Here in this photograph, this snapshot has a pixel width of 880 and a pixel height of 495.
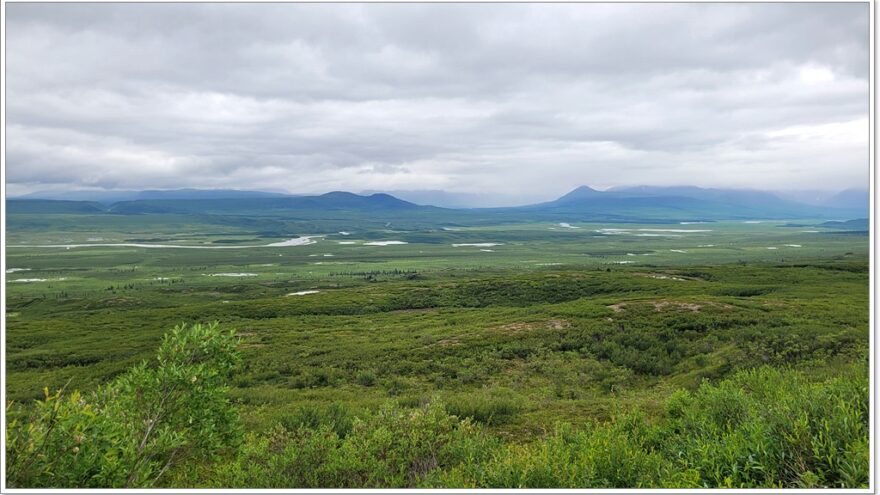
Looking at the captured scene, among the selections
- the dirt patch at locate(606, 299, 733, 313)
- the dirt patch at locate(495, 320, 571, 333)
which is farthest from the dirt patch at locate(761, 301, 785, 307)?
the dirt patch at locate(495, 320, 571, 333)

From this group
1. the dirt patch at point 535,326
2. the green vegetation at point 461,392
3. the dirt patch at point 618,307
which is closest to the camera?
the green vegetation at point 461,392

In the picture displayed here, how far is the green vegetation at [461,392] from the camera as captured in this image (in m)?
7.95

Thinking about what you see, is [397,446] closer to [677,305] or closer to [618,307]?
[618,307]

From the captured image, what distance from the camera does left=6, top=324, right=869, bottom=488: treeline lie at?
725cm

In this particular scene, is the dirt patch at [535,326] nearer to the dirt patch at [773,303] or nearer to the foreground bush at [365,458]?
the dirt patch at [773,303]

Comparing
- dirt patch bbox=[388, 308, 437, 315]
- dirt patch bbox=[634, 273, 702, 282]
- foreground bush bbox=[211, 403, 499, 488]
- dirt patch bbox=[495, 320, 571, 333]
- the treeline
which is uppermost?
the treeline

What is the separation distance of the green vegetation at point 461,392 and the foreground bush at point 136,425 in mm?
40

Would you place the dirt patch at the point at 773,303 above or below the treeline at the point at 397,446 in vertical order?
below

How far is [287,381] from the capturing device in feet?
93.0

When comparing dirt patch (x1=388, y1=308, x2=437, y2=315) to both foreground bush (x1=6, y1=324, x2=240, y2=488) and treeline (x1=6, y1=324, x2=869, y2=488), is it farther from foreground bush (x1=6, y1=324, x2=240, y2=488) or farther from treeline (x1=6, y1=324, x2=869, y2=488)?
foreground bush (x1=6, y1=324, x2=240, y2=488)

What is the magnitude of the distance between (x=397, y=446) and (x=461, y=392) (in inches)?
462

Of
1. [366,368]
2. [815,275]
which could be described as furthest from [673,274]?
[366,368]

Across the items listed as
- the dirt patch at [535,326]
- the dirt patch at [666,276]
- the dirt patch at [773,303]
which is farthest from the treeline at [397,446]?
the dirt patch at [666,276]

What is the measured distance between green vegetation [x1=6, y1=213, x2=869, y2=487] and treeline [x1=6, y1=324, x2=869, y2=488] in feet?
0.16
